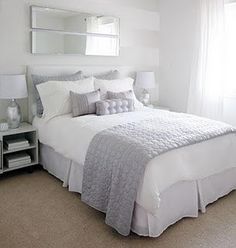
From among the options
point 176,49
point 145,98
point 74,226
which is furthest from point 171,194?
point 176,49

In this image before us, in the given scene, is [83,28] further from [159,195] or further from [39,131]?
[159,195]

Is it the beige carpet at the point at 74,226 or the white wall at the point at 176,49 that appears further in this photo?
the white wall at the point at 176,49

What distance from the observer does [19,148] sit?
308 cm

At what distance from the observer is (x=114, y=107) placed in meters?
3.28

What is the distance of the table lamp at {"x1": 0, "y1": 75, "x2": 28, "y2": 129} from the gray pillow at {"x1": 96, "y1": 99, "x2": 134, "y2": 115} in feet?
2.75

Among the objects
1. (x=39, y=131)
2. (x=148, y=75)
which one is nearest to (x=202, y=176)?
(x=39, y=131)

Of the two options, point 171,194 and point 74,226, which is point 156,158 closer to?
point 171,194

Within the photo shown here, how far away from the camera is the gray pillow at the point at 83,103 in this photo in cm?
309

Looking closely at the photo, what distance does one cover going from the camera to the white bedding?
6.51 feet

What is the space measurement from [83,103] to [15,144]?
86 cm

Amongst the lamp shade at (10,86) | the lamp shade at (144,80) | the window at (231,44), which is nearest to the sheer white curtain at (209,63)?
the window at (231,44)

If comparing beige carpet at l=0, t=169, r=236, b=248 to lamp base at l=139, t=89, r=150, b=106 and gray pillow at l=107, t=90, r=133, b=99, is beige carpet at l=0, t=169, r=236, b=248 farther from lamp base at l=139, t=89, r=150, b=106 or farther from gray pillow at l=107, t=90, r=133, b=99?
lamp base at l=139, t=89, r=150, b=106

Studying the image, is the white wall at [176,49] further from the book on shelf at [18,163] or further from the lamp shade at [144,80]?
the book on shelf at [18,163]

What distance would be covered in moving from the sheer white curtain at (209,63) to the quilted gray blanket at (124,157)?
4.42 feet
